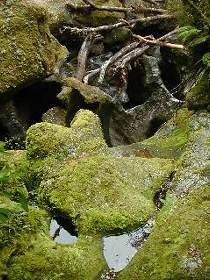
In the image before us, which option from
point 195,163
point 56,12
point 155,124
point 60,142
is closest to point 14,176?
point 60,142

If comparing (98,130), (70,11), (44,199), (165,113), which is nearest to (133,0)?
(70,11)

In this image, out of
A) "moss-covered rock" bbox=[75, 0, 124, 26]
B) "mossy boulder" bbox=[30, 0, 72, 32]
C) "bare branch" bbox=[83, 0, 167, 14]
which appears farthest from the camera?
"moss-covered rock" bbox=[75, 0, 124, 26]

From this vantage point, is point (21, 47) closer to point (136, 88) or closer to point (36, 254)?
point (136, 88)

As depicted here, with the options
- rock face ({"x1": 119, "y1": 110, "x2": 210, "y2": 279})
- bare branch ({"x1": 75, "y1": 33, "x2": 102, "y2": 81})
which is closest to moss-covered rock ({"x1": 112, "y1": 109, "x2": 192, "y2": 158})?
rock face ({"x1": 119, "y1": 110, "x2": 210, "y2": 279})

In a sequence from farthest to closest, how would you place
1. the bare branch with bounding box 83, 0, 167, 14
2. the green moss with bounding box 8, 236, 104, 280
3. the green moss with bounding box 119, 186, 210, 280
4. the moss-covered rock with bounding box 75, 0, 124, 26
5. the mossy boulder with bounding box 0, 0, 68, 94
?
the moss-covered rock with bounding box 75, 0, 124, 26 < the bare branch with bounding box 83, 0, 167, 14 < the mossy boulder with bounding box 0, 0, 68, 94 < the green moss with bounding box 8, 236, 104, 280 < the green moss with bounding box 119, 186, 210, 280

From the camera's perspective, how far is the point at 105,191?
280 inches

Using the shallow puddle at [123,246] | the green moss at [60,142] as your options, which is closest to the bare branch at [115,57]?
the green moss at [60,142]

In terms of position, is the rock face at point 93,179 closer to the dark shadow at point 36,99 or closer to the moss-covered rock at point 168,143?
the moss-covered rock at point 168,143

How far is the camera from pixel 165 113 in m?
11.9

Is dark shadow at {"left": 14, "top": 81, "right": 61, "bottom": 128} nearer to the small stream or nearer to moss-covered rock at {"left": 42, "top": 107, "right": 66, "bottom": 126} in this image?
moss-covered rock at {"left": 42, "top": 107, "right": 66, "bottom": 126}

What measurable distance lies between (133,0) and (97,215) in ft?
37.4

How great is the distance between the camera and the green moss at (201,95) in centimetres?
936

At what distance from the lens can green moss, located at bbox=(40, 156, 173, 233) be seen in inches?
265

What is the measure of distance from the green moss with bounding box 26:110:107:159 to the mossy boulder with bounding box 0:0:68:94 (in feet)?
7.85
